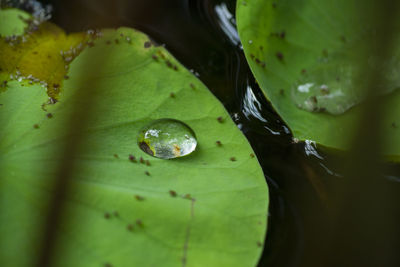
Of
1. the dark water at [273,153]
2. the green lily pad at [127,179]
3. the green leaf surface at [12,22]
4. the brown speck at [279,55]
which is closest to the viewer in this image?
the green lily pad at [127,179]

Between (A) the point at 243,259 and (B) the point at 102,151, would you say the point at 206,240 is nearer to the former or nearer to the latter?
(A) the point at 243,259

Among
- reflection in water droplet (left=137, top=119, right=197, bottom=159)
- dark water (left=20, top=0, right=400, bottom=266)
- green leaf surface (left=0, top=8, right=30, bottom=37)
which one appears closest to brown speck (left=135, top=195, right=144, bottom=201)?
reflection in water droplet (left=137, top=119, right=197, bottom=159)

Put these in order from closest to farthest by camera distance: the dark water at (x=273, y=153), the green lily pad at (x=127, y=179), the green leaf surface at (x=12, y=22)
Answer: the green lily pad at (x=127, y=179)
the dark water at (x=273, y=153)
the green leaf surface at (x=12, y=22)

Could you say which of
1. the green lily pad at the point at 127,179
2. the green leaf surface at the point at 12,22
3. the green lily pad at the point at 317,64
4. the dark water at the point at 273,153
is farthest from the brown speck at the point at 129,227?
the green leaf surface at the point at 12,22

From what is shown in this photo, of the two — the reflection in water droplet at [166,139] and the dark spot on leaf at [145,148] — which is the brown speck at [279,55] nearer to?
the reflection in water droplet at [166,139]

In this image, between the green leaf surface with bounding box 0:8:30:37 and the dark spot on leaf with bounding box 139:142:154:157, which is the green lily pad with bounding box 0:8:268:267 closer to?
the dark spot on leaf with bounding box 139:142:154:157

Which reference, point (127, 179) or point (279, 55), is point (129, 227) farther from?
point (279, 55)
